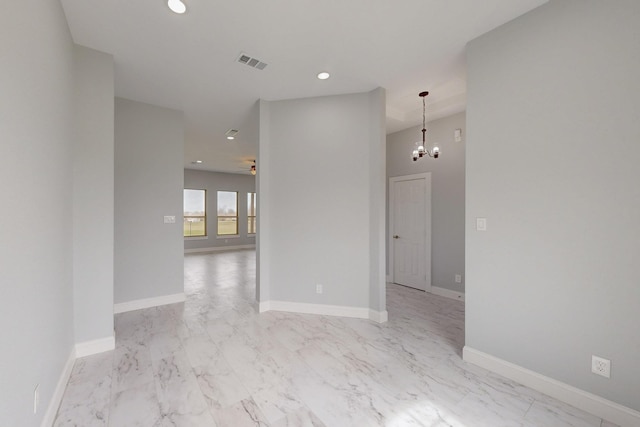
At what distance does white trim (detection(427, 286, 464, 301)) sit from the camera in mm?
4410

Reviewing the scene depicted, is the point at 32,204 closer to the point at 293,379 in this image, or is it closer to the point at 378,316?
the point at 293,379

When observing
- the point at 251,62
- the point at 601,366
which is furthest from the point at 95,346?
the point at 601,366

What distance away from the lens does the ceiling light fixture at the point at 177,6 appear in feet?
6.73

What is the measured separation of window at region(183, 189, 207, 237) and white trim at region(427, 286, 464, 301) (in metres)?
8.47

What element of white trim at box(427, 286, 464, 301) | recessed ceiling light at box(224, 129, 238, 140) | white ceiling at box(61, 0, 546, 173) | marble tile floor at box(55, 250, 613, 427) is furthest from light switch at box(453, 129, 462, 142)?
recessed ceiling light at box(224, 129, 238, 140)

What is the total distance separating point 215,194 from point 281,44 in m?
8.55

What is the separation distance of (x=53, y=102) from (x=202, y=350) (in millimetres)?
2452

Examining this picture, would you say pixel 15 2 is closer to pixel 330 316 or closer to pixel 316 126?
pixel 316 126

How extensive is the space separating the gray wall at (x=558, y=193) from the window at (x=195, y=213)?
973 centimetres

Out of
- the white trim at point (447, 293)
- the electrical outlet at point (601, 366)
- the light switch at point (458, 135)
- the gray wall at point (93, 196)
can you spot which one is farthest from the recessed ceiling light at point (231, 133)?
the electrical outlet at point (601, 366)

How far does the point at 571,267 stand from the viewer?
1935mm

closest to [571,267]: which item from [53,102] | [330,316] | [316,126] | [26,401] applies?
[330,316]

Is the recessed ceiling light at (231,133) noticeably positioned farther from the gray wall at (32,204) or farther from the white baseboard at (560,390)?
the white baseboard at (560,390)

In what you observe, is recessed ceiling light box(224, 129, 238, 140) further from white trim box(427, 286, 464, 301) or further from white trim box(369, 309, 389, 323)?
white trim box(427, 286, 464, 301)
